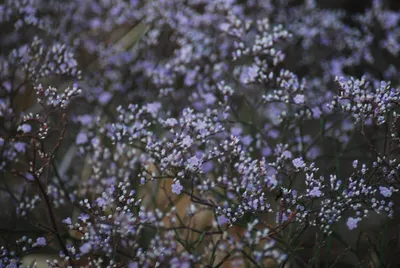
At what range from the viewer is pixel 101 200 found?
2.81 metres

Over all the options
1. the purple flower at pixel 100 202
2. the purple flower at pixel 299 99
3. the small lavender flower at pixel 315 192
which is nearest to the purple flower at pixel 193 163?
the purple flower at pixel 100 202

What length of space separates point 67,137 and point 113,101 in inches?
28.1

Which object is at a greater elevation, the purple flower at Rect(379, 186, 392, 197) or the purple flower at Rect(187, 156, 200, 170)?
the purple flower at Rect(187, 156, 200, 170)

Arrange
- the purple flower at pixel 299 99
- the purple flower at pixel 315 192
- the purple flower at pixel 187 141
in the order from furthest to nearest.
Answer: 1. the purple flower at pixel 299 99
2. the purple flower at pixel 187 141
3. the purple flower at pixel 315 192

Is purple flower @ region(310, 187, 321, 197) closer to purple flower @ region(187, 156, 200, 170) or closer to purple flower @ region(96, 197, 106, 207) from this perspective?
purple flower @ region(187, 156, 200, 170)

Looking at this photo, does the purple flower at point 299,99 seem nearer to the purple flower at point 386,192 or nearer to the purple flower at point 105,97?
the purple flower at point 386,192

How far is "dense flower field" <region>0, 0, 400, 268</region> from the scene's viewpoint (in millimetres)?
2777

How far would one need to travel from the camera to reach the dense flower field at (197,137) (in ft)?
9.11

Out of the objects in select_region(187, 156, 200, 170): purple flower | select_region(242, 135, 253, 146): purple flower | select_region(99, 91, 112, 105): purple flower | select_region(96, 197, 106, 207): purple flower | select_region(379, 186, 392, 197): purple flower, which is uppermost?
select_region(99, 91, 112, 105): purple flower

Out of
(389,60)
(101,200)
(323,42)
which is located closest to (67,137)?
(101,200)

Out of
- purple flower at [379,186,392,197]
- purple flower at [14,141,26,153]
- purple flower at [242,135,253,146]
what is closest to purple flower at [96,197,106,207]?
purple flower at [14,141,26,153]

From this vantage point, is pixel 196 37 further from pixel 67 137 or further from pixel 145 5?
pixel 67 137

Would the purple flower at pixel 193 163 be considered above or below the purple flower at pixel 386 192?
above

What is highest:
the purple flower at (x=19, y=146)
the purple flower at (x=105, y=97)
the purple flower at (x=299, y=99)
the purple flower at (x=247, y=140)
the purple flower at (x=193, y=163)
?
the purple flower at (x=105, y=97)
